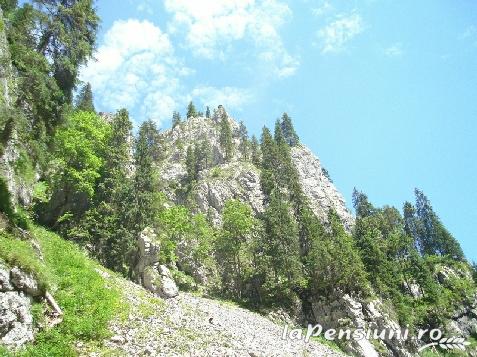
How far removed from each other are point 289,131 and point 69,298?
458 ft

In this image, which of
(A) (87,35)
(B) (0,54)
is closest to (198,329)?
(B) (0,54)

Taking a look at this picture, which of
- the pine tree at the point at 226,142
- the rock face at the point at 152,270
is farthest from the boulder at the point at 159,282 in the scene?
the pine tree at the point at 226,142

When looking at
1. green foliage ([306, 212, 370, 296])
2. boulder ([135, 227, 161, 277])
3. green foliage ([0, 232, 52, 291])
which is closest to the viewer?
green foliage ([0, 232, 52, 291])

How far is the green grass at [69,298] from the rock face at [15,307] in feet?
1.70

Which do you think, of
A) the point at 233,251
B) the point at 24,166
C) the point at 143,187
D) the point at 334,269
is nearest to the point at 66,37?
the point at 24,166

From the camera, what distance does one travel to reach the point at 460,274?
86938mm

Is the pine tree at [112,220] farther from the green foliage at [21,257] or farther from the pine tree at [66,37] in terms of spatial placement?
the green foliage at [21,257]

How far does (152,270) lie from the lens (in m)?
44.1

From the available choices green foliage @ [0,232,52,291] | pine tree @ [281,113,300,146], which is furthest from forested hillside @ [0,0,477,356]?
pine tree @ [281,113,300,146]

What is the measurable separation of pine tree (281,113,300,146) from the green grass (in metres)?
132

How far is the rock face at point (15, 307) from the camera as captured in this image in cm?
1538

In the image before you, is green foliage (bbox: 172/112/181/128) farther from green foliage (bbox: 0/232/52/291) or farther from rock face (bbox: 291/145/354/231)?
green foliage (bbox: 0/232/52/291)

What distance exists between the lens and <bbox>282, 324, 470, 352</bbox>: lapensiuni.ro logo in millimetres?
44416

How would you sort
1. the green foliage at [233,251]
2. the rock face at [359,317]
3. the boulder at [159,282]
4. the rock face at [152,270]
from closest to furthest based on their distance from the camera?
the boulder at [159,282], the rock face at [152,270], the rock face at [359,317], the green foliage at [233,251]
